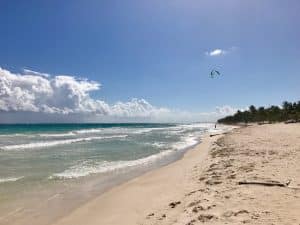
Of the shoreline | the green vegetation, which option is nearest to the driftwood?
the shoreline

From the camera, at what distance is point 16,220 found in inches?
363

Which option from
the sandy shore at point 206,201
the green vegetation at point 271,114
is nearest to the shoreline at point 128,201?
the sandy shore at point 206,201

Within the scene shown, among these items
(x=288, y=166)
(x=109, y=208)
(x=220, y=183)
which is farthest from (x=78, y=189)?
(x=288, y=166)

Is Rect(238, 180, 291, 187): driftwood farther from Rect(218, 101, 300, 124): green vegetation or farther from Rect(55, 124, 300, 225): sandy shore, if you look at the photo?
Rect(218, 101, 300, 124): green vegetation

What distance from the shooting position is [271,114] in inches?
4528

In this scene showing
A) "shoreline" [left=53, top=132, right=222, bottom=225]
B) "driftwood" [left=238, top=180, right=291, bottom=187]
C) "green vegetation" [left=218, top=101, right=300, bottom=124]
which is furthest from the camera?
"green vegetation" [left=218, top=101, right=300, bottom=124]

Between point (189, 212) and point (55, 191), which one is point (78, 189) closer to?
point (55, 191)

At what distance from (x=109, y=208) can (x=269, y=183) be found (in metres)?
4.50

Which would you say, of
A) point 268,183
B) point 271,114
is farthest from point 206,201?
point 271,114

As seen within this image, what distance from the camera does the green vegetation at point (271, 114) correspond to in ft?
329

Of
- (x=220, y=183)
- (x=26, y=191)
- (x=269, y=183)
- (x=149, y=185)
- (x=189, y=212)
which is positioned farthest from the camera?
(x=149, y=185)

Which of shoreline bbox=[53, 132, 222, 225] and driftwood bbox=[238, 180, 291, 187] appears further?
driftwood bbox=[238, 180, 291, 187]

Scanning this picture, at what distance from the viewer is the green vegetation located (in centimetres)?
10025

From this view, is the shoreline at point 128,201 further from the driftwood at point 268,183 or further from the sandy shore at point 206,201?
the driftwood at point 268,183
